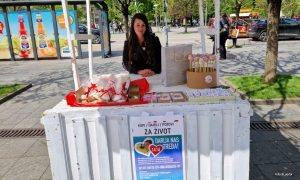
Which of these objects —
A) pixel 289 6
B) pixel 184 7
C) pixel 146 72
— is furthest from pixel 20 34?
pixel 289 6

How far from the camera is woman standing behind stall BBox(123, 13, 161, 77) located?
3893mm

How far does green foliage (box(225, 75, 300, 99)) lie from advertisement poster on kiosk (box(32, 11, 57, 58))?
371 inches

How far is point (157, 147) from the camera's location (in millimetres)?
2299

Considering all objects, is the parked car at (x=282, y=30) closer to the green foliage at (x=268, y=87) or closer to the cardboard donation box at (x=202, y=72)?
the green foliage at (x=268, y=87)

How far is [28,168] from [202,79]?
2.74 metres

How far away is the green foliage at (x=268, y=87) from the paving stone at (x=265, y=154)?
2.07 m

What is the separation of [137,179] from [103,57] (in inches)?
473

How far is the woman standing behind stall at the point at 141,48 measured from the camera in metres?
3.89

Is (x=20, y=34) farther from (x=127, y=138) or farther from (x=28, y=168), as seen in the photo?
(x=127, y=138)

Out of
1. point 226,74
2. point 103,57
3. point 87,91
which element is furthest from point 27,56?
point 87,91

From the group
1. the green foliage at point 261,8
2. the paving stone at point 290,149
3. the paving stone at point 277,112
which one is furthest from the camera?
the green foliage at point 261,8

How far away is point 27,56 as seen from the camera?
46.0 ft

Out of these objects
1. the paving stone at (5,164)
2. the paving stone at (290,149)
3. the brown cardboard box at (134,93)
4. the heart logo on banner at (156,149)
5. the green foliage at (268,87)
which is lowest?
the paving stone at (5,164)

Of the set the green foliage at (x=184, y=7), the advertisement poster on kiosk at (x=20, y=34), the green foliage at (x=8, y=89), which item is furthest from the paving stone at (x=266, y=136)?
the green foliage at (x=184, y=7)
